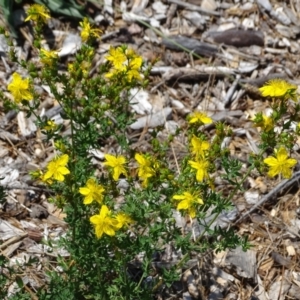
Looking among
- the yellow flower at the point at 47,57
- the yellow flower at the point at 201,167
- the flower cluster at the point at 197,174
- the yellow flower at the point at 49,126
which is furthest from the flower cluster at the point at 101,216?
the yellow flower at the point at 47,57

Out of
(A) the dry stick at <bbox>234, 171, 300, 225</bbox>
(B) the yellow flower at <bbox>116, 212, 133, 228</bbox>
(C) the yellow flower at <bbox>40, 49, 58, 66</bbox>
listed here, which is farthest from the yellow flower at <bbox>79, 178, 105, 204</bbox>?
(A) the dry stick at <bbox>234, 171, 300, 225</bbox>

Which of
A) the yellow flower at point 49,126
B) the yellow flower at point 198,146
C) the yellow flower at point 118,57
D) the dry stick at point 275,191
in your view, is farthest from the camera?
the dry stick at point 275,191

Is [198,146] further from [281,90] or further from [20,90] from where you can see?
[20,90]

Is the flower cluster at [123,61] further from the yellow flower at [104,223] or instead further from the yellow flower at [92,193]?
the yellow flower at [104,223]

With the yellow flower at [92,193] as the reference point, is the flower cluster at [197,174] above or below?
below

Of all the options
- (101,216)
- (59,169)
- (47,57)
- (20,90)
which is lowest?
(101,216)

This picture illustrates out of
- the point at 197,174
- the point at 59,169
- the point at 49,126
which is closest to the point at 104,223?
the point at 59,169

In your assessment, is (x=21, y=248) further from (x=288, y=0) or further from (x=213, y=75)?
(x=288, y=0)
